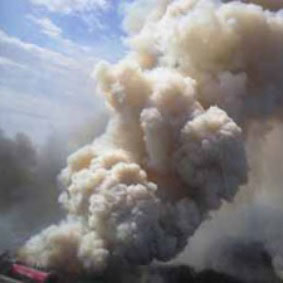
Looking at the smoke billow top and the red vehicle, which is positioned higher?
the smoke billow top

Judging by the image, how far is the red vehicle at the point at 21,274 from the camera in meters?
48.0

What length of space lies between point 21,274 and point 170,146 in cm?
1813

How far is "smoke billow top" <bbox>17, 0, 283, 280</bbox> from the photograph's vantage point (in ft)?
158

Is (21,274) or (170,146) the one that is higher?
(170,146)

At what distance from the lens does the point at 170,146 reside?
51656 mm

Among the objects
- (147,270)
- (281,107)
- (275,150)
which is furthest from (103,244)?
(275,150)

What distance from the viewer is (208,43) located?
5569 cm

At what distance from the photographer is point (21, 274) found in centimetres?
4906

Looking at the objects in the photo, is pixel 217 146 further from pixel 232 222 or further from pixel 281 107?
pixel 232 222

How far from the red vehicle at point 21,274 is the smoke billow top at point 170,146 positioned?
54.5 inches

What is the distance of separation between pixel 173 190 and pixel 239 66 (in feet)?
51.0

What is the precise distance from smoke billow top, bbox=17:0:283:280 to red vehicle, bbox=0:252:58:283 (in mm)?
1384

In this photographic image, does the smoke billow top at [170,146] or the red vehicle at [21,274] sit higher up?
the smoke billow top at [170,146]

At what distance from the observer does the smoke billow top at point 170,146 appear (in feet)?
158
